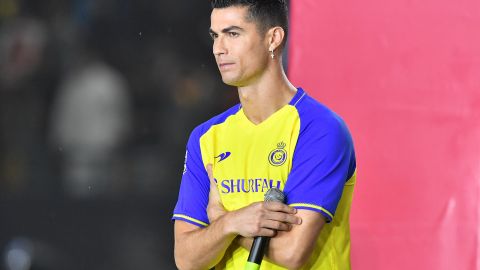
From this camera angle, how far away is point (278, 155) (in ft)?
7.38

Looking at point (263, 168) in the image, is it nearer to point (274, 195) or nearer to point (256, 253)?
point (274, 195)

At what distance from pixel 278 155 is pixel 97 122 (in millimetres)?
905

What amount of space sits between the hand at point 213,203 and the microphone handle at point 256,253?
0.65ft

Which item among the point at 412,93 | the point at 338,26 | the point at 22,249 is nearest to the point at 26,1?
the point at 22,249

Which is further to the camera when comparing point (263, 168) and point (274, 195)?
point (263, 168)

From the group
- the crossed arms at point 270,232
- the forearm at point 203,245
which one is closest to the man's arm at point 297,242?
the crossed arms at point 270,232

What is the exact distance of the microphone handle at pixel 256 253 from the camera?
78.6 inches

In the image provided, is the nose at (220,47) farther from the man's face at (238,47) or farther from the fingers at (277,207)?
the fingers at (277,207)

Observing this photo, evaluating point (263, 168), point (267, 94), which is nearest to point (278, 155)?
point (263, 168)

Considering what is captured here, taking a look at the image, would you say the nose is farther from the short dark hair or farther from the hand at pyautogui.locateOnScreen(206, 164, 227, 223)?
the hand at pyautogui.locateOnScreen(206, 164, 227, 223)

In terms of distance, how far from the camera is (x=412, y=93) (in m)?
2.85

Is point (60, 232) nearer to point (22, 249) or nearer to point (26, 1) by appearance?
point (22, 249)

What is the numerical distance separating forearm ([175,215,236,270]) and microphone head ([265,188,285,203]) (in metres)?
0.12

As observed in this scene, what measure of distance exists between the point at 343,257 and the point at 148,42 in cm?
112
